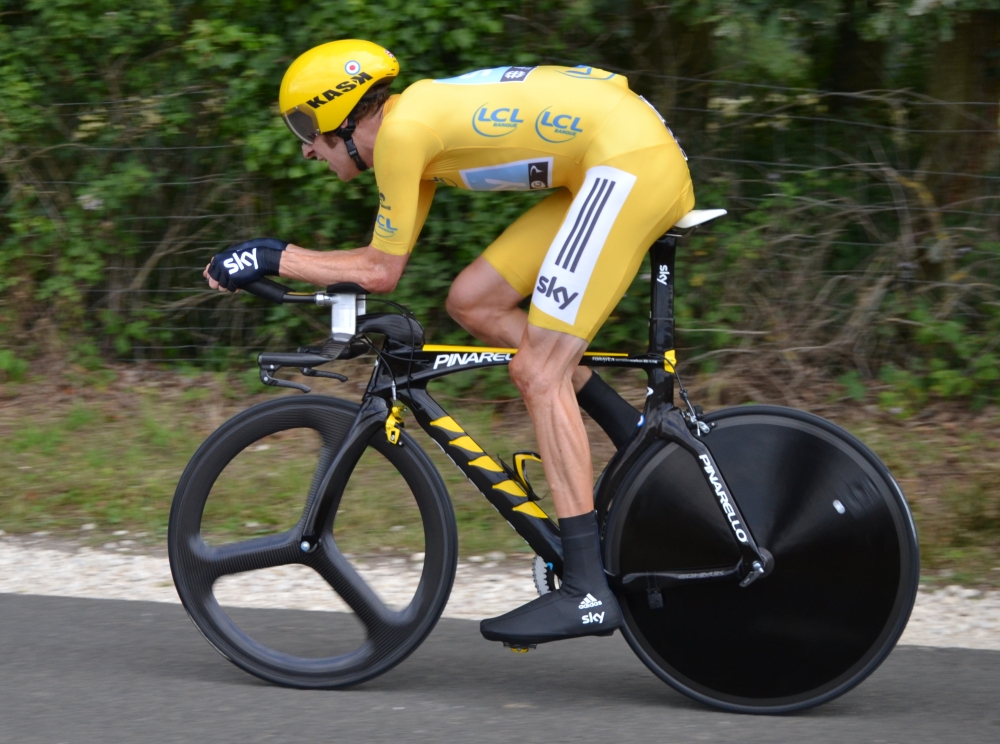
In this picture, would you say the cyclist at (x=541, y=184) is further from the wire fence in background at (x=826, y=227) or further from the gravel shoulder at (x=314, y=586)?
the wire fence in background at (x=826, y=227)

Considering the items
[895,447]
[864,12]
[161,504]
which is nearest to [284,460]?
[161,504]

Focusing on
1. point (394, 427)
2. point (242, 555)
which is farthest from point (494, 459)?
point (242, 555)

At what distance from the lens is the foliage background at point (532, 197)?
614cm

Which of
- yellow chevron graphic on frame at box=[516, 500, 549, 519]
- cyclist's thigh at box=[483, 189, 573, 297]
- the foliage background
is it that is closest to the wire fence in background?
the foliage background

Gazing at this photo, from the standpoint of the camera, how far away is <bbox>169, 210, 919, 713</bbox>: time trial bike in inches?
132

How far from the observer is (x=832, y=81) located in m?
6.56

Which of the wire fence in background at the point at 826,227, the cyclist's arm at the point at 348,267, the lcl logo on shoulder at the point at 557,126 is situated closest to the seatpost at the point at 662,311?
the lcl logo on shoulder at the point at 557,126

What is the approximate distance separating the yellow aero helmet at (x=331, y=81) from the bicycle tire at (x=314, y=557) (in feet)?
2.77

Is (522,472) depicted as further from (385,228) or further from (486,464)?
(385,228)

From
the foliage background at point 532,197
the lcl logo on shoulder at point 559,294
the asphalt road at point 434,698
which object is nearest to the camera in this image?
the asphalt road at point 434,698

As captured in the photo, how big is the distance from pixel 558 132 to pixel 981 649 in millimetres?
2195

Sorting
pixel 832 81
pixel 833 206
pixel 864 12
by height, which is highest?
pixel 864 12

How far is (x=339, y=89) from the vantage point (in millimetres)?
3316

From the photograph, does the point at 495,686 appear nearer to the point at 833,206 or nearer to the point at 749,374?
the point at 749,374
